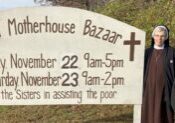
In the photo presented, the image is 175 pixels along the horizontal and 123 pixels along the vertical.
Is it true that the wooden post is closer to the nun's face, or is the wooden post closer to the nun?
the nun

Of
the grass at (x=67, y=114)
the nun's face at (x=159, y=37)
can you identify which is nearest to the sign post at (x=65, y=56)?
the nun's face at (x=159, y=37)

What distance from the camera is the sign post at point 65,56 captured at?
6.07 m

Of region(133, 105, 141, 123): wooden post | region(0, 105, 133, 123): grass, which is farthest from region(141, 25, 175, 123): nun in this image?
region(0, 105, 133, 123): grass

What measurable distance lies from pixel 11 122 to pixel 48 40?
128 inches

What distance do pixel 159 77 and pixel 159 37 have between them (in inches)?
18.6

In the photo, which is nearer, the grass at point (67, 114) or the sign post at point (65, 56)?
the sign post at point (65, 56)

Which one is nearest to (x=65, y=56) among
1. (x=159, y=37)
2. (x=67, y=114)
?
(x=159, y=37)

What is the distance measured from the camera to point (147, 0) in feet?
50.5

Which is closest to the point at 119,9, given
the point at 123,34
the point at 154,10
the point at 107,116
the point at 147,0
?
the point at 147,0

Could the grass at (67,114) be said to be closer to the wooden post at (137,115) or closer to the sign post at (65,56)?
the wooden post at (137,115)

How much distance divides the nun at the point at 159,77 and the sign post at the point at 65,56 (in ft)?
0.94

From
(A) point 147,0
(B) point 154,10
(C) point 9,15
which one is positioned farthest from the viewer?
(A) point 147,0

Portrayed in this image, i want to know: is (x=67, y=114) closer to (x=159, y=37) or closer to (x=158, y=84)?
(x=158, y=84)

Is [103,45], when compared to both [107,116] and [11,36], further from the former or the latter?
[107,116]
